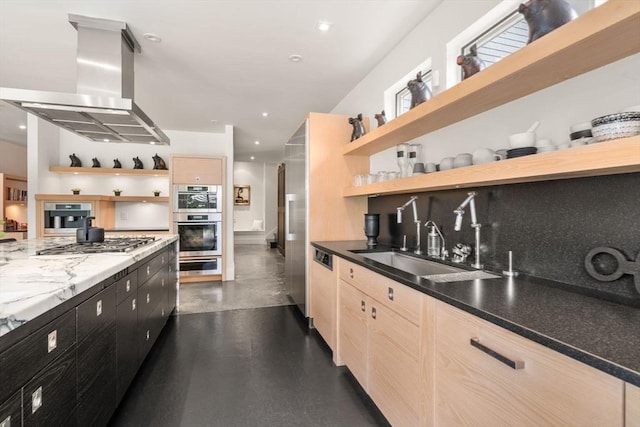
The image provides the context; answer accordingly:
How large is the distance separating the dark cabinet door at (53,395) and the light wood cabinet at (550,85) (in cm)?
192

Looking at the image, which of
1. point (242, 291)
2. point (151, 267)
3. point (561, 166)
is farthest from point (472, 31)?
point (242, 291)

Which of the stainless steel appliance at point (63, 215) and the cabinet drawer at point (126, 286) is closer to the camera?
the cabinet drawer at point (126, 286)

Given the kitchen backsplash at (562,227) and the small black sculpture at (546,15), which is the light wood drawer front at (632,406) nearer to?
the kitchen backsplash at (562,227)

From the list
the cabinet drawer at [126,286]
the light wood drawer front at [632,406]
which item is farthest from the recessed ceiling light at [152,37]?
the light wood drawer front at [632,406]

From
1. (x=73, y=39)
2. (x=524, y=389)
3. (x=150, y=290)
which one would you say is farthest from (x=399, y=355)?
(x=73, y=39)

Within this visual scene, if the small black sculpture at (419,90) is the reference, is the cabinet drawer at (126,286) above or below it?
below

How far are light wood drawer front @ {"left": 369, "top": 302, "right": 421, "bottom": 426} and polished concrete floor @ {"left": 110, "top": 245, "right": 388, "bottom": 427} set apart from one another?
8.9 inches

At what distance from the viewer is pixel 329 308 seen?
2.61 meters

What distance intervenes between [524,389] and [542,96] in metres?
1.38

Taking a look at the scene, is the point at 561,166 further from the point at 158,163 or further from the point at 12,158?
the point at 12,158

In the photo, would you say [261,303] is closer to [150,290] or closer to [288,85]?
[150,290]

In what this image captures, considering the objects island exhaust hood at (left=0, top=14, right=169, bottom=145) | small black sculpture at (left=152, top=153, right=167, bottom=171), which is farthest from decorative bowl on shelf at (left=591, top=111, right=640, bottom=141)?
small black sculpture at (left=152, top=153, right=167, bottom=171)

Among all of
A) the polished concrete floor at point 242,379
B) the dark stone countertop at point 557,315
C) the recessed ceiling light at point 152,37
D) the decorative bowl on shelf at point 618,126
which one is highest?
the recessed ceiling light at point 152,37

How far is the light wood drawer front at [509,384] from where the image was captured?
0.72 m
